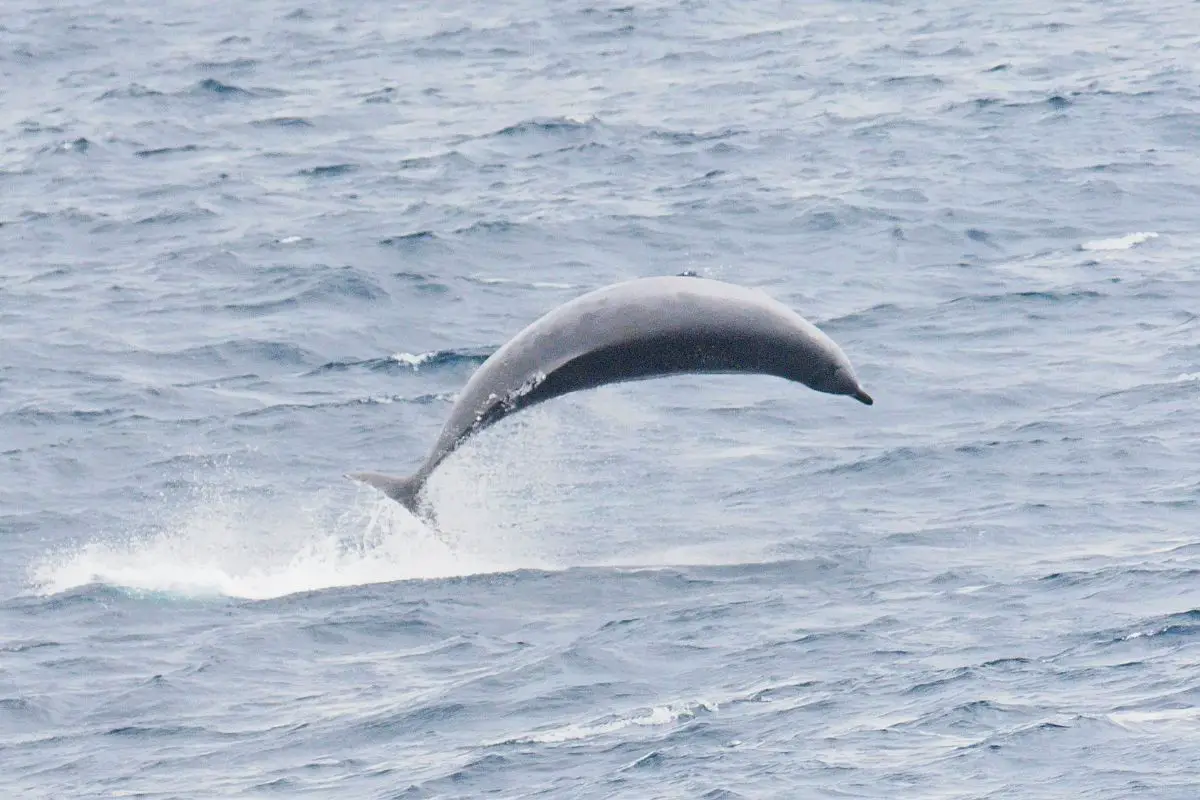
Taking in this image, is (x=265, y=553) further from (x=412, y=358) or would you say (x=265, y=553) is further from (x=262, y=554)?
(x=412, y=358)

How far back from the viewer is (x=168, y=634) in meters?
17.9

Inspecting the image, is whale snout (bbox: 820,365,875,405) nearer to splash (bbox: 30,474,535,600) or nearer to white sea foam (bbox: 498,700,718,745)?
white sea foam (bbox: 498,700,718,745)

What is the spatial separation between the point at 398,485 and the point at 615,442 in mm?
5894

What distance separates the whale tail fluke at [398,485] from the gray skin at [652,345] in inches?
25.8

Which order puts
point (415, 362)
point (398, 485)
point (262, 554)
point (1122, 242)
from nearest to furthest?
point (398, 485) < point (262, 554) < point (415, 362) < point (1122, 242)

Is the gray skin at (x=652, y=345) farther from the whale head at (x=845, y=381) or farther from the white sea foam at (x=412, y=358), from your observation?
the white sea foam at (x=412, y=358)

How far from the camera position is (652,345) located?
15.8 metres

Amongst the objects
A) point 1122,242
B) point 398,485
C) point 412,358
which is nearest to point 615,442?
point 412,358

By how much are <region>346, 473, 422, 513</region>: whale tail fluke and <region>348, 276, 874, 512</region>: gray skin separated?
66 centimetres

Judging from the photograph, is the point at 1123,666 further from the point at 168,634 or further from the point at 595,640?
the point at 168,634

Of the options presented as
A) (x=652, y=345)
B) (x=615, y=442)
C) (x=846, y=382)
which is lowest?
(x=615, y=442)

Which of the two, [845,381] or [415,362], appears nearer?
[845,381]

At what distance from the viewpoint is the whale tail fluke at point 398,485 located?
16.4 m

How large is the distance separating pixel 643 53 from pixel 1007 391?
20.8 metres
